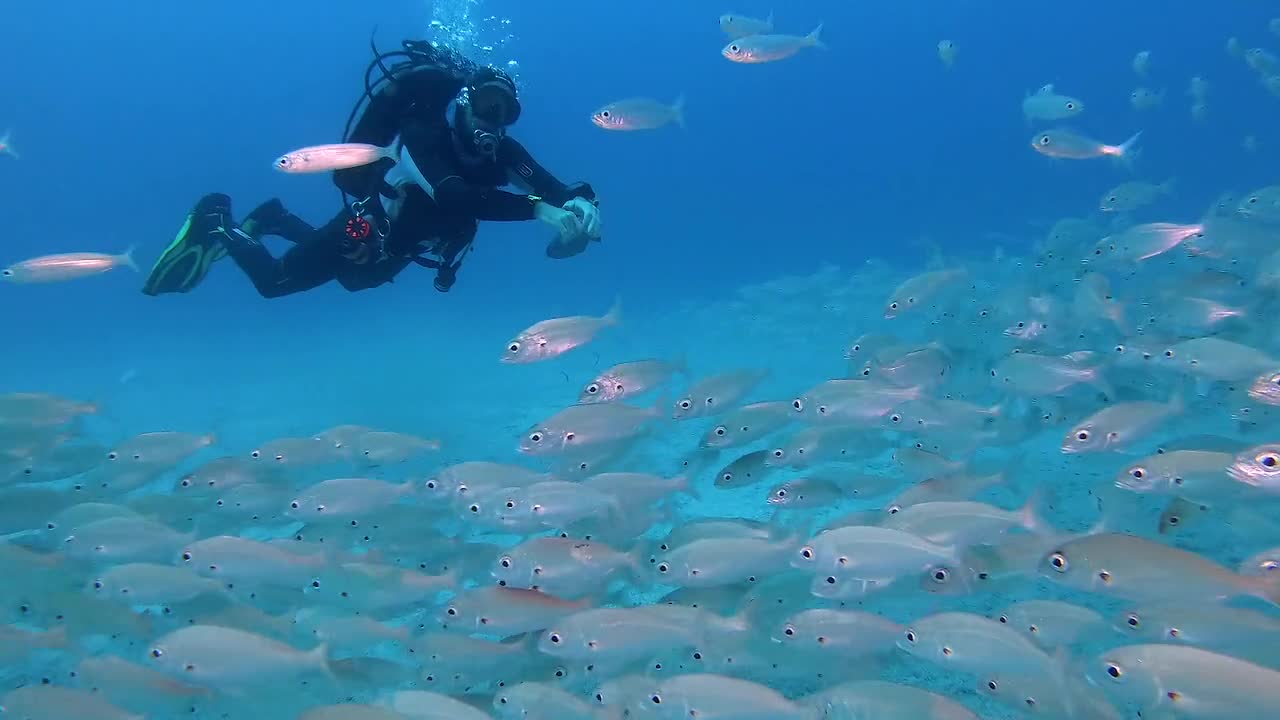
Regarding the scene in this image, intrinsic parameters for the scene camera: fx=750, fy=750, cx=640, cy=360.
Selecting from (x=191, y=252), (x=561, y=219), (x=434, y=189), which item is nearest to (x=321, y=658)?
(x=561, y=219)

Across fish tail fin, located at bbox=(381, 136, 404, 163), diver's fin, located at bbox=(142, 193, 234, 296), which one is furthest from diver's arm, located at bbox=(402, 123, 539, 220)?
diver's fin, located at bbox=(142, 193, 234, 296)

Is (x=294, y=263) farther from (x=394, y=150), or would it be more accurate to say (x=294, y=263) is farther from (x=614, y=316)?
(x=614, y=316)

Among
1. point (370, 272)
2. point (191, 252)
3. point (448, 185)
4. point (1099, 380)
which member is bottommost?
point (1099, 380)

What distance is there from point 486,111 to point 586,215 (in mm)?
1088

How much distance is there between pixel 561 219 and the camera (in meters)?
5.31

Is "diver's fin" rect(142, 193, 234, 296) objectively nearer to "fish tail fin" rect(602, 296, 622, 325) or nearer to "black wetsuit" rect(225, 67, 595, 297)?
"black wetsuit" rect(225, 67, 595, 297)

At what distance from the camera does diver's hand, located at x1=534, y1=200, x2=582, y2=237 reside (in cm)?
529

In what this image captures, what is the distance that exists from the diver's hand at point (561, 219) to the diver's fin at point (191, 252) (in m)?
4.70

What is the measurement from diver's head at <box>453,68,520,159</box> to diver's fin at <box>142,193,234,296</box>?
4.11m

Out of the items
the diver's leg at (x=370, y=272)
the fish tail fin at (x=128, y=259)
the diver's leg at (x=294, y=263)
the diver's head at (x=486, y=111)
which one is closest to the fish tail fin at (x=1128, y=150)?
the diver's head at (x=486, y=111)

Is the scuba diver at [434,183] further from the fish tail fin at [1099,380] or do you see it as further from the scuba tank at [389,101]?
the fish tail fin at [1099,380]

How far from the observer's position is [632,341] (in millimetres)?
16734

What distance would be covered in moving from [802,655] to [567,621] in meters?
1.17

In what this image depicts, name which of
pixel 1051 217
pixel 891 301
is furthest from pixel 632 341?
pixel 1051 217
